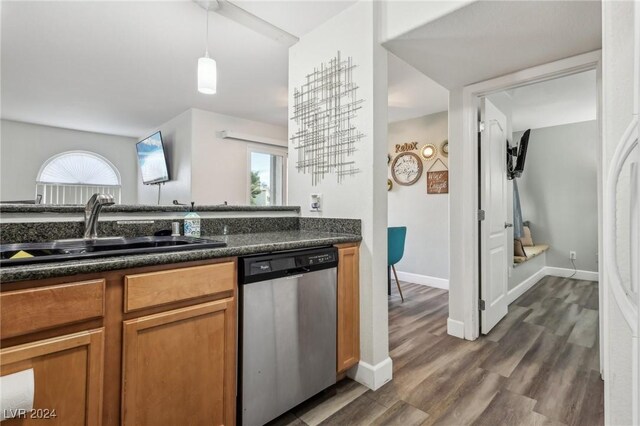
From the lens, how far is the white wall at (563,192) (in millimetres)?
4305

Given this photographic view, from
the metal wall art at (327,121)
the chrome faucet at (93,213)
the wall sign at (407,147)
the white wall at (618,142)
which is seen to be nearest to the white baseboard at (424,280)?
the wall sign at (407,147)

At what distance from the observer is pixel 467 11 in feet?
5.18

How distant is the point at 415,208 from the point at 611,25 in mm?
3370

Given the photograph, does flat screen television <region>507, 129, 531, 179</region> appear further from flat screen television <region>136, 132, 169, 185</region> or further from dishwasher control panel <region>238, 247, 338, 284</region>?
flat screen television <region>136, 132, 169, 185</region>

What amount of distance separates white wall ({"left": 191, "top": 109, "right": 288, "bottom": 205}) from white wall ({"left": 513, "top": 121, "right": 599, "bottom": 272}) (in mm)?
4462

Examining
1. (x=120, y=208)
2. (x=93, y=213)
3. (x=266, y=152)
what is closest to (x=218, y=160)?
(x=266, y=152)

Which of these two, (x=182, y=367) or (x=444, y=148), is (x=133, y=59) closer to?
(x=182, y=367)

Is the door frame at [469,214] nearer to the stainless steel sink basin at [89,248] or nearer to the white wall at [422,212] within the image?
the white wall at [422,212]

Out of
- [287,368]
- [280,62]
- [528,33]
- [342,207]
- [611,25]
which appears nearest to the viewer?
[611,25]

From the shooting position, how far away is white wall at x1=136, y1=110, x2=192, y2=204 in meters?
4.26

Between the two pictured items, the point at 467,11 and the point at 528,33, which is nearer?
the point at 467,11

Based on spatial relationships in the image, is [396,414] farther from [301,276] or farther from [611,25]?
[611,25]

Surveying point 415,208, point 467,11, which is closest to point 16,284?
point 467,11

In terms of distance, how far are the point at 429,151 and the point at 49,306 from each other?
13.3 feet
